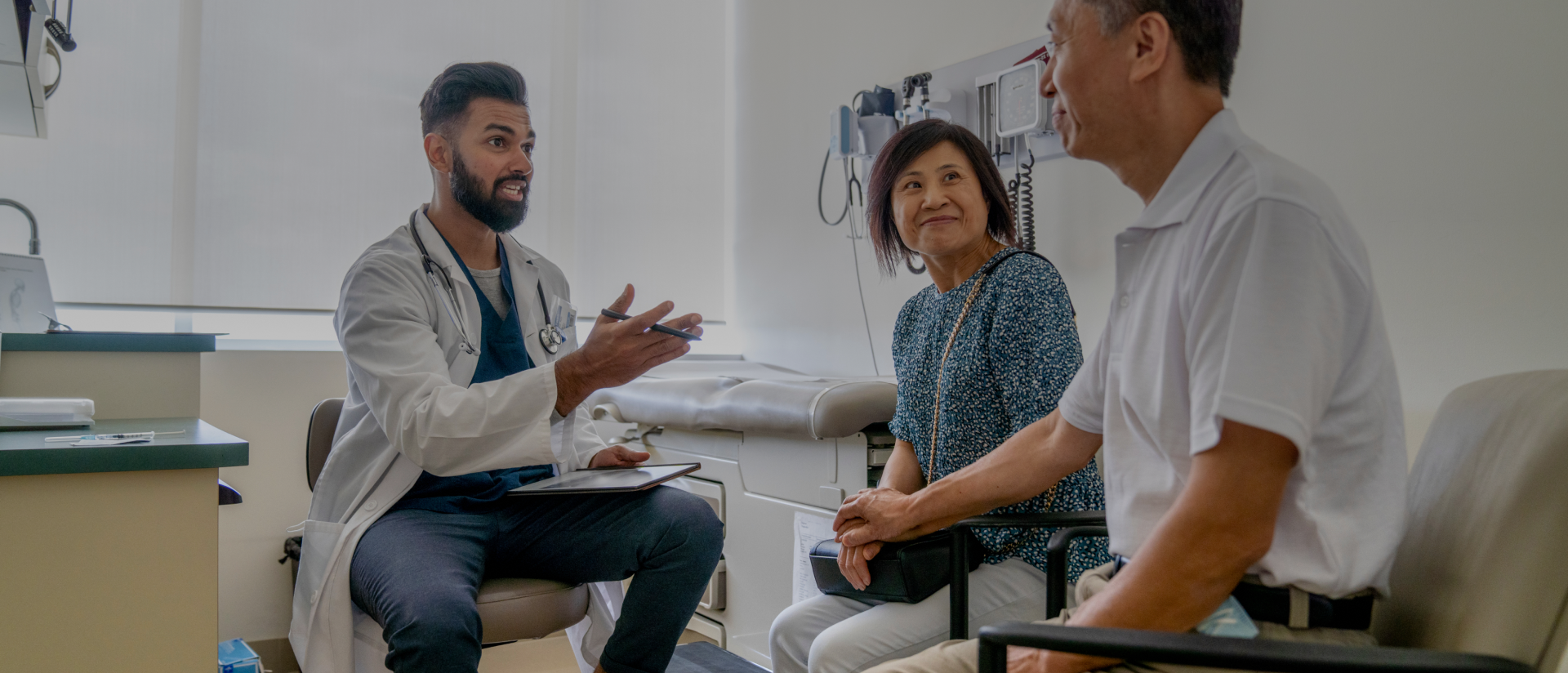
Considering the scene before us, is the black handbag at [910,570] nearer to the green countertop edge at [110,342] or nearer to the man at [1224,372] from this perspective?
the man at [1224,372]

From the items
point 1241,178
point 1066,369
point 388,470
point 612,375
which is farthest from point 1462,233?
point 388,470

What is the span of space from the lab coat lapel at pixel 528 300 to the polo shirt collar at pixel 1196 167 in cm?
119

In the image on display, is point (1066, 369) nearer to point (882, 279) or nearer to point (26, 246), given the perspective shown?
point (882, 279)

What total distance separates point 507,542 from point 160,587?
54cm

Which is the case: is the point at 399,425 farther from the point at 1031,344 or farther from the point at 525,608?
the point at 1031,344

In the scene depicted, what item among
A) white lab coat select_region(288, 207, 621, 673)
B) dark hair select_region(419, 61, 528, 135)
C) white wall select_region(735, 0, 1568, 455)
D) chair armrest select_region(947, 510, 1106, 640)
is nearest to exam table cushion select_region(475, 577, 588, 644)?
white lab coat select_region(288, 207, 621, 673)

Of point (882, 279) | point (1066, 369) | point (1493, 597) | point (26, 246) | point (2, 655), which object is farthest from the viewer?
point (882, 279)

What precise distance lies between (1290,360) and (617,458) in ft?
4.26

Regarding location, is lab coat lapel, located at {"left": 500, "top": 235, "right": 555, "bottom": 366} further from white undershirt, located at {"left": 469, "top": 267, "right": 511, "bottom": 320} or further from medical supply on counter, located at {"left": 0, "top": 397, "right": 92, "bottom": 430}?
medical supply on counter, located at {"left": 0, "top": 397, "right": 92, "bottom": 430}

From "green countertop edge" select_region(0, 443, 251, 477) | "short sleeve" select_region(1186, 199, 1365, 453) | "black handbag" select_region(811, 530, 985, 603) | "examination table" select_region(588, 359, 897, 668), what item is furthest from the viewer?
"examination table" select_region(588, 359, 897, 668)

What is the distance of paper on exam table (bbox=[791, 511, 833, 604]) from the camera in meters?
1.94

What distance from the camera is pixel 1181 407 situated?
2.74 feet

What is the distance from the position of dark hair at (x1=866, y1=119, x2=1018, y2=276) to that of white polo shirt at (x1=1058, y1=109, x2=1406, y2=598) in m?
0.74

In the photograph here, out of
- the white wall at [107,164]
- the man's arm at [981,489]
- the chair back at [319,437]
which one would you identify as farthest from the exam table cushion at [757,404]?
the white wall at [107,164]
